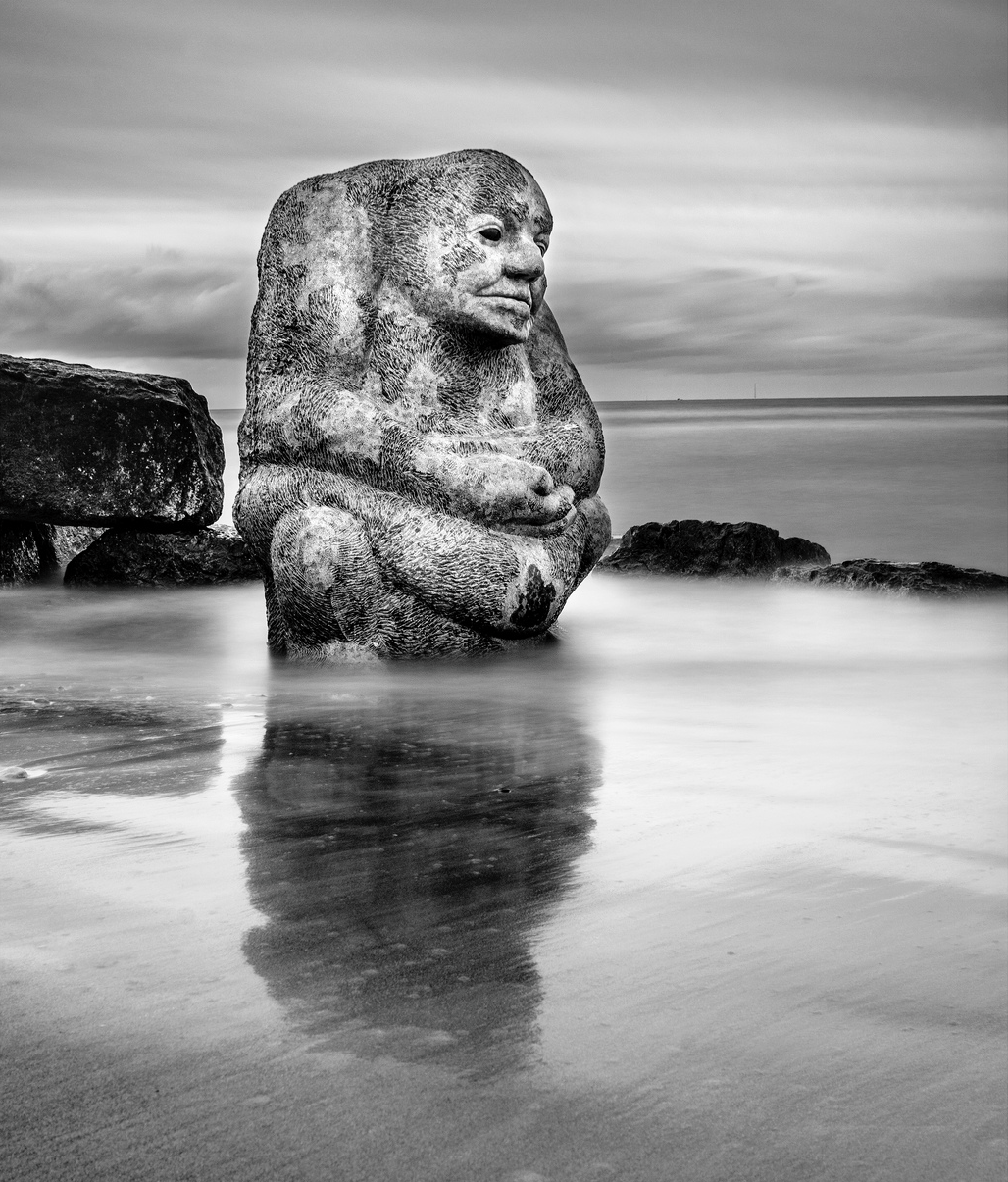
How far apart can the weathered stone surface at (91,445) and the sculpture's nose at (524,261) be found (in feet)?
10.9

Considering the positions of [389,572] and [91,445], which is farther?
[91,445]

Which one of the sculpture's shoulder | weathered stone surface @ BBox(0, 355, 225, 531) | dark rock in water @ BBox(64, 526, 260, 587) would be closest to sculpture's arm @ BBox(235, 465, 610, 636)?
the sculpture's shoulder

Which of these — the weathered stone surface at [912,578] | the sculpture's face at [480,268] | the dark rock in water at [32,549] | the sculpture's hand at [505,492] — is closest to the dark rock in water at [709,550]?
the weathered stone surface at [912,578]

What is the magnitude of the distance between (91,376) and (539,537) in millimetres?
3749

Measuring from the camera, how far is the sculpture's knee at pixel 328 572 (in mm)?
5539

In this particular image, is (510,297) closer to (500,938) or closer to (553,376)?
(553,376)

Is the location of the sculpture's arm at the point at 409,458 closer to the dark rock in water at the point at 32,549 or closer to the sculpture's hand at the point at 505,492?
the sculpture's hand at the point at 505,492

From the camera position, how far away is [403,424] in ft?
18.2

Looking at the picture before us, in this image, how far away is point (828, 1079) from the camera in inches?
79.9

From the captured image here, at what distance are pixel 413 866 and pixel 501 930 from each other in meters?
0.40

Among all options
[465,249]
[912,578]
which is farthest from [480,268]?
[912,578]

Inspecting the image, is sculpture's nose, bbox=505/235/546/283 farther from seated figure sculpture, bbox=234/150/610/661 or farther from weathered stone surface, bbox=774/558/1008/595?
weathered stone surface, bbox=774/558/1008/595

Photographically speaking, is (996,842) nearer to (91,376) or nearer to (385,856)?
(385,856)

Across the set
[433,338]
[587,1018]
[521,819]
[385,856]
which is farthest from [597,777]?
[433,338]
